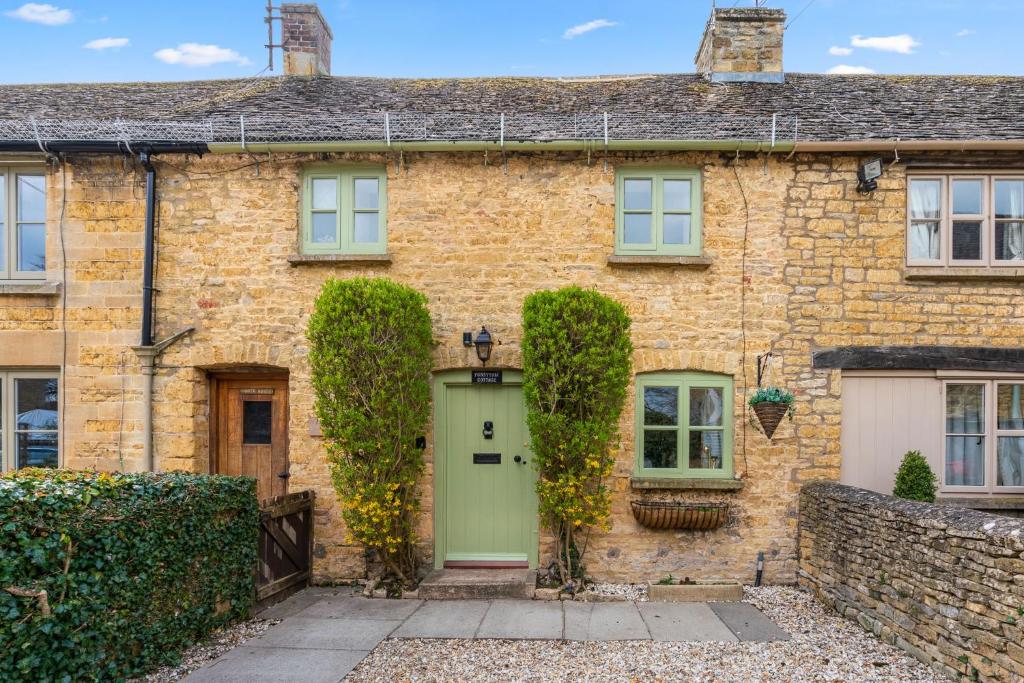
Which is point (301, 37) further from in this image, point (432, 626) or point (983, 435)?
point (983, 435)

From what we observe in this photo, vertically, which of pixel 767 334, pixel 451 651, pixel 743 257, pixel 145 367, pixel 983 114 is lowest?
pixel 451 651

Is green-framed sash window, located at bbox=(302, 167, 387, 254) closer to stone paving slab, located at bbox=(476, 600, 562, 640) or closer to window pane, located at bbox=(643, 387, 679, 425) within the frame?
window pane, located at bbox=(643, 387, 679, 425)

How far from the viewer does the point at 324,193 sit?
7676mm

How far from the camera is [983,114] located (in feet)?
25.6

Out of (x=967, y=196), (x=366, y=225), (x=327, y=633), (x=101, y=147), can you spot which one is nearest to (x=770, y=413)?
(x=967, y=196)

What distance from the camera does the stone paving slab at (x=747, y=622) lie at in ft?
18.9

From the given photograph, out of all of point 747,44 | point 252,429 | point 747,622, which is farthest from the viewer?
point 747,44

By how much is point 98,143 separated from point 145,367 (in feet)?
8.97

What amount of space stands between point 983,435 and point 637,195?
5068 millimetres

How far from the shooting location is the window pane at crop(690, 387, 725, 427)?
7426 mm

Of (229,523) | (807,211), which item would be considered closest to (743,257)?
(807,211)

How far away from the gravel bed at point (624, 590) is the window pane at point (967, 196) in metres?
5.89

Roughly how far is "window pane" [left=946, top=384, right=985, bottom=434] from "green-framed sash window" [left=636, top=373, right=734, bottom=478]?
2.69m

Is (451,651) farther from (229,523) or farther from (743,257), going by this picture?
(743,257)
